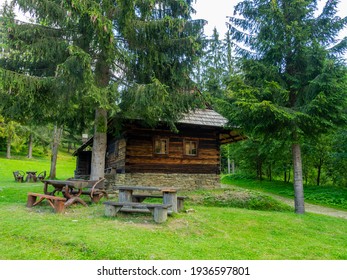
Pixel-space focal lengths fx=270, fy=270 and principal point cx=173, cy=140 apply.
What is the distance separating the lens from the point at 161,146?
13.9 meters

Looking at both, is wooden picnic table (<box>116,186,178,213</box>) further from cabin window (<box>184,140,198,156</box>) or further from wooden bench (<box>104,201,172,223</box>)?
cabin window (<box>184,140,198,156</box>)

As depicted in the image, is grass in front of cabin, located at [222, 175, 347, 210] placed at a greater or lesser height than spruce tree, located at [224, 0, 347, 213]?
lesser

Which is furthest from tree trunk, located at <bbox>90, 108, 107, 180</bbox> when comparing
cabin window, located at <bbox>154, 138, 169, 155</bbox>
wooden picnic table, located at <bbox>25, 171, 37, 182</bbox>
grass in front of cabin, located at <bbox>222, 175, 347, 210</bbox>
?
grass in front of cabin, located at <bbox>222, 175, 347, 210</bbox>

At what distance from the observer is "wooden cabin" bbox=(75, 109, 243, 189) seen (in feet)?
43.1

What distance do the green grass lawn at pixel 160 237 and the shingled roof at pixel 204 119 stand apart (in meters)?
6.23

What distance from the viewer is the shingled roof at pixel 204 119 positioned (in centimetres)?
1369

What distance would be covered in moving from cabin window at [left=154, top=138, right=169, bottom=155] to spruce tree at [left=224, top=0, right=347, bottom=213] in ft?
15.1

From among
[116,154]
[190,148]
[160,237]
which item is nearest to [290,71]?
[190,148]

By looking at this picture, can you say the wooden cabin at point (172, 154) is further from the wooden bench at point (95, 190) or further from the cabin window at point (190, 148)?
the wooden bench at point (95, 190)

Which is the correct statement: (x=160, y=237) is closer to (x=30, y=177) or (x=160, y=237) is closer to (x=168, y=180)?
(x=168, y=180)

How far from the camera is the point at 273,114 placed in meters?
9.35

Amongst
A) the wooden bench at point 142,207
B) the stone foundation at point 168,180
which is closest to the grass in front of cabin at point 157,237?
the wooden bench at point 142,207

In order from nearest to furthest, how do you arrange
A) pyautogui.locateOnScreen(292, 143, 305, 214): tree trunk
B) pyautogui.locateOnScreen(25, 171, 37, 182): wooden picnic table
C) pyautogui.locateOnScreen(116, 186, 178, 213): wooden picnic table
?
1. pyautogui.locateOnScreen(116, 186, 178, 213): wooden picnic table
2. pyautogui.locateOnScreen(292, 143, 305, 214): tree trunk
3. pyautogui.locateOnScreen(25, 171, 37, 182): wooden picnic table

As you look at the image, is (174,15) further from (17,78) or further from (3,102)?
(3,102)
